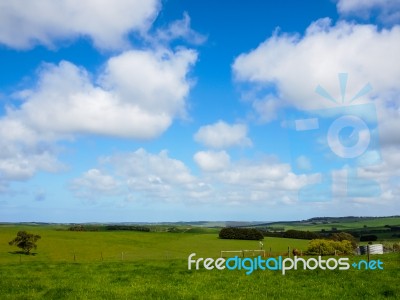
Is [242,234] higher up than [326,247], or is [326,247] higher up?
[326,247]

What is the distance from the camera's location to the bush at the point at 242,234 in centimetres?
12082

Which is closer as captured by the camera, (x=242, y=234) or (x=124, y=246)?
(x=124, y=246)

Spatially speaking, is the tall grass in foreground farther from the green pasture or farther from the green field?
the green pasture

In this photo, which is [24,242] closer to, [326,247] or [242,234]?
[326,247]

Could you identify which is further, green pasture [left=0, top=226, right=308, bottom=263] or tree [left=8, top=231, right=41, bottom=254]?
green pasture [left=0, top=226, right=308, bottom=263]

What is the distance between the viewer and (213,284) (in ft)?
73.5

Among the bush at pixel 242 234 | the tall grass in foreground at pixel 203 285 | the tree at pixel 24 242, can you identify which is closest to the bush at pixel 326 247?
the tall grass in foreground at pixel 203 285

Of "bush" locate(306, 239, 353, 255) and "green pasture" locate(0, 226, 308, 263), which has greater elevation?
"bush" locate(306, 239, 353, 255)

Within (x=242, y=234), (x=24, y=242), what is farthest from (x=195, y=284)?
(x=242, y=234)

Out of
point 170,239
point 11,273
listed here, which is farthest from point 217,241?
point 11,273

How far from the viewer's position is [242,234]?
123 m

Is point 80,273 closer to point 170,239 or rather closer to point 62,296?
point 62,296

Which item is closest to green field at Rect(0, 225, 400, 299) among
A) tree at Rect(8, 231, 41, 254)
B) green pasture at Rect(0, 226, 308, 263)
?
green pasture at Rect(0, 226, 308, 263)

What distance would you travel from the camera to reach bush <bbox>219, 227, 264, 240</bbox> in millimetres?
120825
